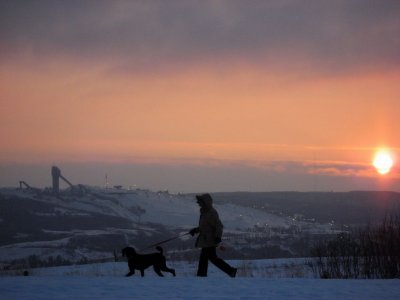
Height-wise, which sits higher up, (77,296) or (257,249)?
(77,296)

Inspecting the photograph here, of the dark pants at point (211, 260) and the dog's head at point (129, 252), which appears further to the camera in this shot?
the dog's head at point (129, 252)

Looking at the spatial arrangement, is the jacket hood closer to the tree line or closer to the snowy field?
the snowy field

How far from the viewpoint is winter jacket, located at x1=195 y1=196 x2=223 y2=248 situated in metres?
13.1

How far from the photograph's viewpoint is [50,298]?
8.82 meters

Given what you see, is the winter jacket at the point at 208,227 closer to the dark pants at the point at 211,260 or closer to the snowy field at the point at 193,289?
the dark pants at the point at 211,260

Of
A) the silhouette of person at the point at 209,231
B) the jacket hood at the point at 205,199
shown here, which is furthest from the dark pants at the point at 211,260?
the jacket hood at the point at 205,199

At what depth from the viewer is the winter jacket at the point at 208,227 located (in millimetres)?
13094

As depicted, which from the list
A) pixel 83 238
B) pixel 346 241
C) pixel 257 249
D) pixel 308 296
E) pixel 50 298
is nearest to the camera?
pixel 50 298

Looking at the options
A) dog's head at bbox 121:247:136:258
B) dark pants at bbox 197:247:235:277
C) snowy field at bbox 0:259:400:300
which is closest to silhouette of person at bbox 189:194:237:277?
dark pants at bbox 197:247:235:277

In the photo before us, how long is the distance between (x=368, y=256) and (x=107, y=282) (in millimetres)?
10434

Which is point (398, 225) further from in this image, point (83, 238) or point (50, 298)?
point (83, 238)

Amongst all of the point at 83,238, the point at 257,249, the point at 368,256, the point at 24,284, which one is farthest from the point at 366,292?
the point at 83,238

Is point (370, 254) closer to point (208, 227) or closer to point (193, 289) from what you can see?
point (208, 227)

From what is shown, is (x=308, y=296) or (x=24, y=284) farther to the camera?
(x=24, y=284)
